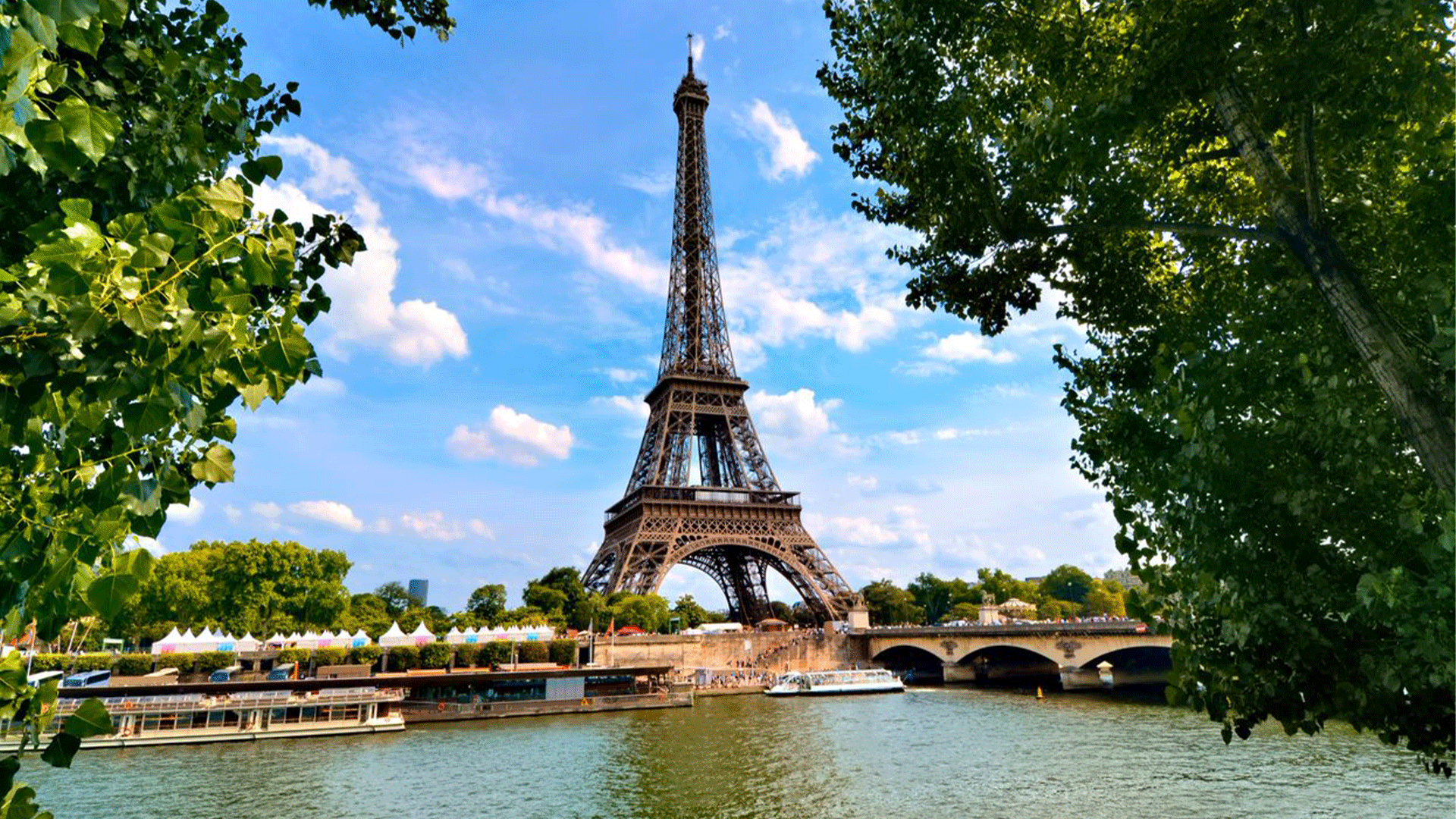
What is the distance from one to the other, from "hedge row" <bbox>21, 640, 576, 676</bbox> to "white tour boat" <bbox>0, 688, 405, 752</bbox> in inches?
294

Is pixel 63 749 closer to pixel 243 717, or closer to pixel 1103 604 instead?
pixel 243 717

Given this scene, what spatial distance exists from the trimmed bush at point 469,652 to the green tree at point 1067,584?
90741 mm

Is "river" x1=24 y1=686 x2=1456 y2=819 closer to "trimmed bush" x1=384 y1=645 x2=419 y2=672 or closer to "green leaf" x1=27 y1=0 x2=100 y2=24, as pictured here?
"trimmed bush" x1=384 y1=645 x2=419 y2=672

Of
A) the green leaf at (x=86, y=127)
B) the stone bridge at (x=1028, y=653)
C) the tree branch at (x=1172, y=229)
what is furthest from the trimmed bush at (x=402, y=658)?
the green leaf at (x=86, y=127)

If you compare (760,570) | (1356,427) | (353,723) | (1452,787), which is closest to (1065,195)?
(1356,427)

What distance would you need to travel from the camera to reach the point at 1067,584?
116625 millimetres

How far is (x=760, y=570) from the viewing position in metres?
72.6

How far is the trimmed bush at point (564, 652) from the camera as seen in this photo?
5369cm

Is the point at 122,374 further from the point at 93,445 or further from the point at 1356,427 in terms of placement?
the point at 1356,427

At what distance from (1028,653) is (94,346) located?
76.3 metres

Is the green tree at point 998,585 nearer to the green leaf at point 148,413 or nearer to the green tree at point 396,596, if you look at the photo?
the green tree at point 396,596

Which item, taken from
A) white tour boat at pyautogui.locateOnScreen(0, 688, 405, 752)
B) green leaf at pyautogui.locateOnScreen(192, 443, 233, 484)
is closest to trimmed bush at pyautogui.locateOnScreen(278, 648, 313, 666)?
white tour boat at pyautogui.locateOnScreen(0, 688, 405, 752)

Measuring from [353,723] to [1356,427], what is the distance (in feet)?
133

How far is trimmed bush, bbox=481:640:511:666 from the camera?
51406 millimetres
